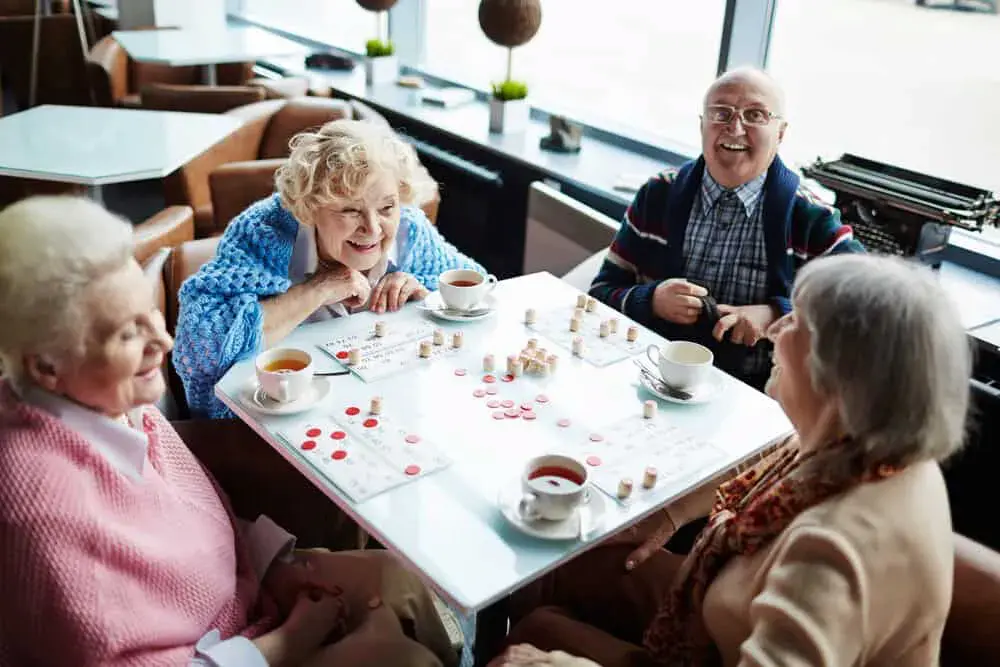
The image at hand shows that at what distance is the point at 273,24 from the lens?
20.9 feet

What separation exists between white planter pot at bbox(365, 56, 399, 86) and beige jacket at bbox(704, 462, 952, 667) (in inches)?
149

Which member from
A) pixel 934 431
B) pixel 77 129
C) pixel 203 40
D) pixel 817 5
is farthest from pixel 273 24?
pixel 934 431

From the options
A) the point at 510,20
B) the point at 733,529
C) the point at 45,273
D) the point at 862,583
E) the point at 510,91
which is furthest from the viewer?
the point at 510,91

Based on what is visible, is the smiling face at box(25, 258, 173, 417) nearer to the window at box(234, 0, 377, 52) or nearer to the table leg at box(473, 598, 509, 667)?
the table leg at box(473, 598, 509, 667)

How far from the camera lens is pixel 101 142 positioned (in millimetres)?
3191

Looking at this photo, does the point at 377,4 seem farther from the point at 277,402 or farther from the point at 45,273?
the point at 45,273

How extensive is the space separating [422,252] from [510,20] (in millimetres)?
1642

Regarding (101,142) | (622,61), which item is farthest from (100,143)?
(622,61)

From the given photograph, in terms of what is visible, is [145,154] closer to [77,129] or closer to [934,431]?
[77,129]

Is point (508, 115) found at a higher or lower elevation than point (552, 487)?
higher

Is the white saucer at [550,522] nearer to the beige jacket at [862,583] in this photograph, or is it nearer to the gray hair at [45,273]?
the beige jacket at [862,583]

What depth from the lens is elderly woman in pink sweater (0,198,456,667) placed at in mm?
1165

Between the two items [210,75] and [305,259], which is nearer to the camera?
[305,259]

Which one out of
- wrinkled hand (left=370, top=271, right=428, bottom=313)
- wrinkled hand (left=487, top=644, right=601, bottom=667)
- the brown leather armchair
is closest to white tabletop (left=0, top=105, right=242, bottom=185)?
the brown leather armchair
